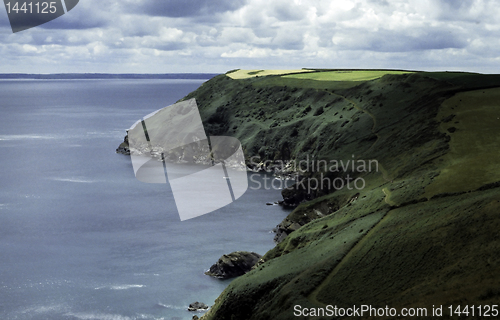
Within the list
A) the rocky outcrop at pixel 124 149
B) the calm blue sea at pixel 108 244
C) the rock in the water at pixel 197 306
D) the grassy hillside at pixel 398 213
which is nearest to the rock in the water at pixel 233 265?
the calm blue sea at pixel 108 244

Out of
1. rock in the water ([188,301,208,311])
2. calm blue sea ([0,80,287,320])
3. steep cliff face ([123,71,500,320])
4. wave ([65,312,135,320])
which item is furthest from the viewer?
calm blue sea ([0,80,287,320])

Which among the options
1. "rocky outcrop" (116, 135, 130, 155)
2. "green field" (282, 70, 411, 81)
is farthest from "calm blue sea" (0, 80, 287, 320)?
"green field" (282, 70, 411, 81)

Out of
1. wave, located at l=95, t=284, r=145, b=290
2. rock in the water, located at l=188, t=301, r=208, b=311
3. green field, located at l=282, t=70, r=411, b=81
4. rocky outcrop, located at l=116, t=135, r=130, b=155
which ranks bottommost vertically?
rock in the water, located at l=188, t=301, r=208, b=311

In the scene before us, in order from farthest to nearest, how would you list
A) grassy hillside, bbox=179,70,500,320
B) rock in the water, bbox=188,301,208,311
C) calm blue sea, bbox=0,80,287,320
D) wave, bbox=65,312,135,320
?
calm blue sea, bbox=0,80,287,320
rock in the water, bbox=188,301,208,311
wave, bbox=65,312,135,320
grassy hillside, bbox=179,70,500,320

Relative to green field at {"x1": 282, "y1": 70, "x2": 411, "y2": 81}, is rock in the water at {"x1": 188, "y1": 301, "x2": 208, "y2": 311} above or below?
below

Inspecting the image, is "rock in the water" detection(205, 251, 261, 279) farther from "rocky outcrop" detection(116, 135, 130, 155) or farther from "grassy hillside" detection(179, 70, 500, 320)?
Result: "rocky outcrop" detection(116, 135, 130, 155)

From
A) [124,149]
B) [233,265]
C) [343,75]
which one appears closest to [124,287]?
[233,265]

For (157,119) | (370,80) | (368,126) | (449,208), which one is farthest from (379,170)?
(157,119)

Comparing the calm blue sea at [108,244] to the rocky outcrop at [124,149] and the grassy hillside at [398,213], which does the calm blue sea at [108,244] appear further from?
the rocky outcrop at [124,149]

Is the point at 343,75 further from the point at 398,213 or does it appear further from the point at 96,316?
the point at 96,316
